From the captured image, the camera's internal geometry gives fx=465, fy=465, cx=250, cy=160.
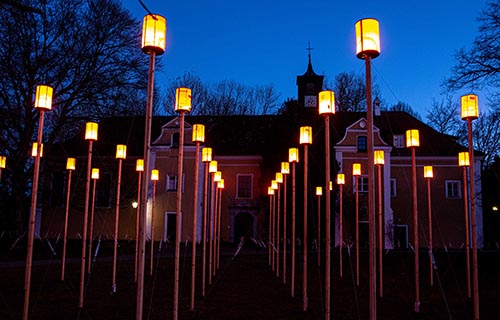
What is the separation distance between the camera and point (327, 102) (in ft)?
24.7

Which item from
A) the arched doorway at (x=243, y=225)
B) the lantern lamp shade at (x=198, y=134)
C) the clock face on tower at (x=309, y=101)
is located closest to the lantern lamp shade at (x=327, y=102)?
the lantern lamp shade at (x=198, y=134)

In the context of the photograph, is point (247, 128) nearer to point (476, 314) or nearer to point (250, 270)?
point (250, 270)

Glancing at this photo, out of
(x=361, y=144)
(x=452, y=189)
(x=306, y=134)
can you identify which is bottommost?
(x=306, y=134)

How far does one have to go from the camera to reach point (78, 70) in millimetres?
21047

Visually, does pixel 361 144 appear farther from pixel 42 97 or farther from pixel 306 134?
pixel 42 97

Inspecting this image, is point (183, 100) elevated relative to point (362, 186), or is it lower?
lower

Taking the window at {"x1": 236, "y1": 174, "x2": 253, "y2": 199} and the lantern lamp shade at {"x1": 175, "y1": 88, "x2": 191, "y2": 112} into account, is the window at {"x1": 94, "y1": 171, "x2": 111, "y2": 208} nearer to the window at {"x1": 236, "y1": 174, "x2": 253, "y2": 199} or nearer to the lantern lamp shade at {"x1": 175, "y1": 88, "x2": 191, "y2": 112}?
the window at {"x1": 236, "y1": 174, "x2": 253, "y2": 199}

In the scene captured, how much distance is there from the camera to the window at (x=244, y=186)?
31609mm

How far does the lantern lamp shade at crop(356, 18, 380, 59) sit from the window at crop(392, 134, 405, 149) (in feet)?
90.1

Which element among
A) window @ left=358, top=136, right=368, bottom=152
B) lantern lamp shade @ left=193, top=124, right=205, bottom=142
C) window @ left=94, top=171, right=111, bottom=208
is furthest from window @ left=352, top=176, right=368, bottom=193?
lantern lamp shade @ left=193, top=124, right=205, bottom=142

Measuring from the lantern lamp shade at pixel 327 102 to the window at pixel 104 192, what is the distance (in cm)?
2265

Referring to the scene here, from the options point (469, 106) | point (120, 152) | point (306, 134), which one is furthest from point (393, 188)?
point (120, 152)

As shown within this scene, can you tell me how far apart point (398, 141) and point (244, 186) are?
36.5ft

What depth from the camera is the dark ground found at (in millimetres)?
9000
